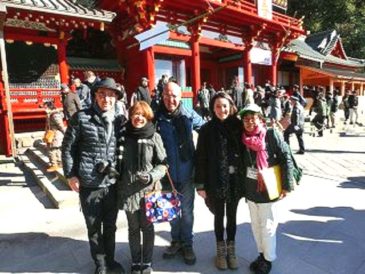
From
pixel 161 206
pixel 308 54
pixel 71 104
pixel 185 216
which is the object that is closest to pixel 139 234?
pixel 161 206

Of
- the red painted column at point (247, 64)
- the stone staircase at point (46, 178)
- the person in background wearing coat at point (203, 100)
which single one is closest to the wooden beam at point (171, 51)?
the person in background wearing coat at point (203, 100)

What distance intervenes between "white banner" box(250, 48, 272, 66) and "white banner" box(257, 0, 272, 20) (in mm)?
1538

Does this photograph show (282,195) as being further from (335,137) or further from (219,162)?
(335,137)

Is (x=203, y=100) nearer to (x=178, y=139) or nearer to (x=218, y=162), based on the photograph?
(x=178, y=139)

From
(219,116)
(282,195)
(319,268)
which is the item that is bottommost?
(319,268)

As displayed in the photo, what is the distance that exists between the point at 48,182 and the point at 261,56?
1313 centimetres

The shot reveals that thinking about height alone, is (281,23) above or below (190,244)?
above

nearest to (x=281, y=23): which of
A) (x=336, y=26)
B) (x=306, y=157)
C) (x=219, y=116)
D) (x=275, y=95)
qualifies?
(x=275, y=95)

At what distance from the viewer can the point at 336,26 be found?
32.6 meters

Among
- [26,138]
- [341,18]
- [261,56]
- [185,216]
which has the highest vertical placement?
[341,18]

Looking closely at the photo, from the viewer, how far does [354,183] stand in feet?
21.2

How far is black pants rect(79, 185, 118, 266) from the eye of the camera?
3.09m

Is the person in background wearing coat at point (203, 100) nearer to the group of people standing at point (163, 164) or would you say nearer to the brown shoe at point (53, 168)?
the brown shoe at point (53, 168)

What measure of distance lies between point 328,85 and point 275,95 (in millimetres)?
14730
